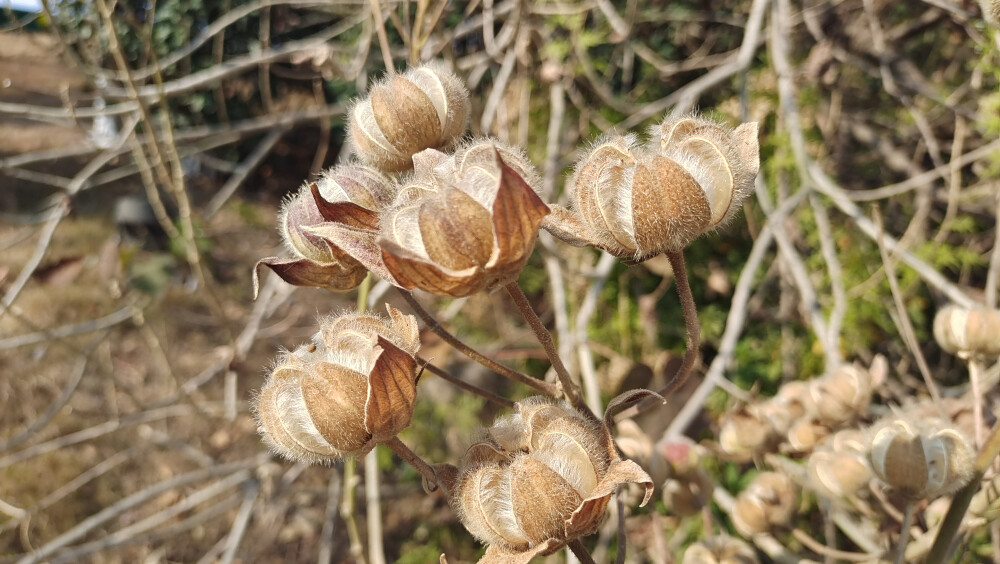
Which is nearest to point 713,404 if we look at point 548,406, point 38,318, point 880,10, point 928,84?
point 928,84

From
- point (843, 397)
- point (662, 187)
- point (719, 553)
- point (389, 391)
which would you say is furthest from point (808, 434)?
point (389, 391)

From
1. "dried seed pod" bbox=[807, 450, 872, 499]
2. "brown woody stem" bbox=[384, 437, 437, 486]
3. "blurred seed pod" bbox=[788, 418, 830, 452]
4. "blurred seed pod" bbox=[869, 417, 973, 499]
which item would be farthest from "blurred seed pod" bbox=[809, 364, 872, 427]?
"brown woody stem" bbox=[384, 437, 437, 486]

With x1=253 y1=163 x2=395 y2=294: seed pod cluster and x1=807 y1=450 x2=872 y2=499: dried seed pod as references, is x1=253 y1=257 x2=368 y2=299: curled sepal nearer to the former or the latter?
x1=253 y1=163 x2=395 y2=294: seed pod cluster

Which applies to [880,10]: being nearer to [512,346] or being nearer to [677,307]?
[677,307]

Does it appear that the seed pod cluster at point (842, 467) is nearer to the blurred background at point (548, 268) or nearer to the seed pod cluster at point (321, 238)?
the blurred background at point (548, 268)

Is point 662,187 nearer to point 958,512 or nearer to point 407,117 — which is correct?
point 407,117
